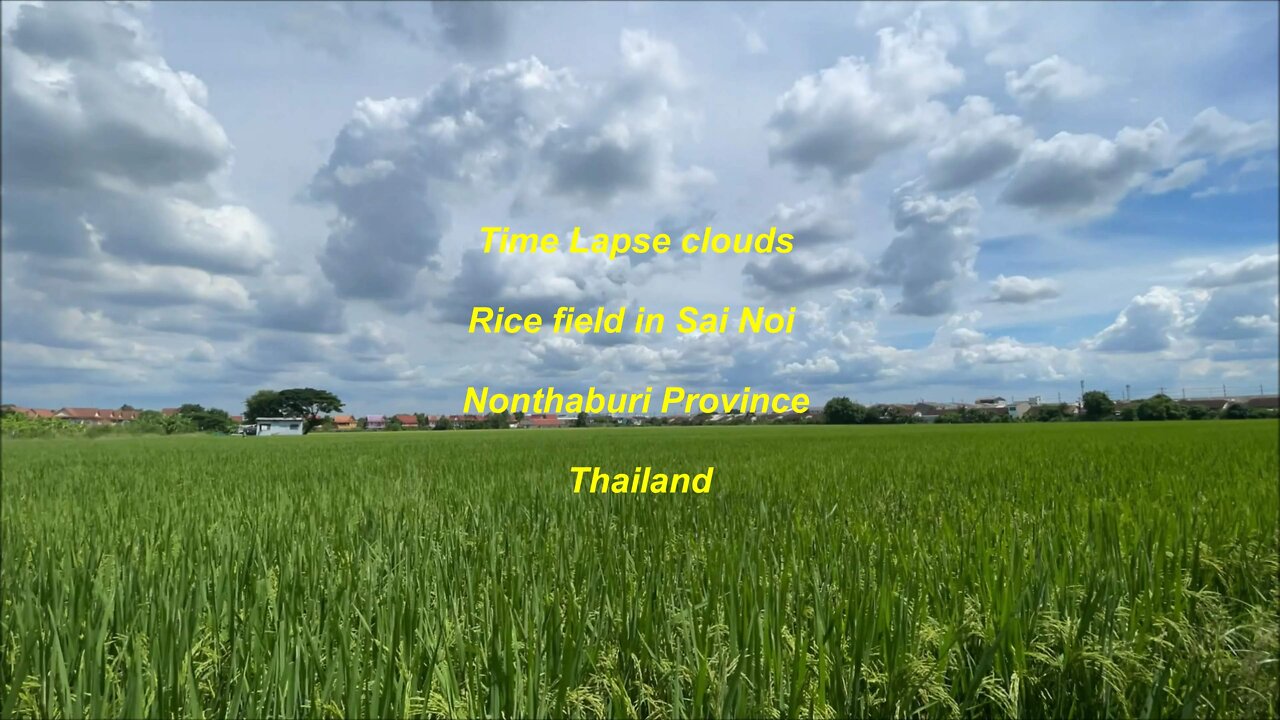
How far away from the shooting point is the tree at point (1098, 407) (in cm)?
6059

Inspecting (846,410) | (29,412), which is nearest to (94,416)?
(29,412)

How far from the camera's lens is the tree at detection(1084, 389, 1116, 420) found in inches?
2386

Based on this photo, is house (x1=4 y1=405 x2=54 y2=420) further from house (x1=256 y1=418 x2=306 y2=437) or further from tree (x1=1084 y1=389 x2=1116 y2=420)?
tree (x1=1084 y1=389 x2=1116 y2=420)

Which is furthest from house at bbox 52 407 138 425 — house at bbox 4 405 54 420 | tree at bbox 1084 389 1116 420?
tree at bbox 1084 389 1116 420

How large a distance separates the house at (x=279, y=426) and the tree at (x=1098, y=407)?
65.2 m

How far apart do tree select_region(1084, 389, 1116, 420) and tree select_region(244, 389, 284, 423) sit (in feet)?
216

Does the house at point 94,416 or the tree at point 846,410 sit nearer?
the house at point 94,416

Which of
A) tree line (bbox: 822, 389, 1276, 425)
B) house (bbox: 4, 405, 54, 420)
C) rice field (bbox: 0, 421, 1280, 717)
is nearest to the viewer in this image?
rice field (bbox: 0, 421, 1280, 717)

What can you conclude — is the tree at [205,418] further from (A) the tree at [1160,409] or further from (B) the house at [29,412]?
(A) the tree at [1160,409]

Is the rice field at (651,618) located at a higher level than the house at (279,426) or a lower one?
lower

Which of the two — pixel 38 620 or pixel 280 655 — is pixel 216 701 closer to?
pixel 280 655

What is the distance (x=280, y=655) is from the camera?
1783mm

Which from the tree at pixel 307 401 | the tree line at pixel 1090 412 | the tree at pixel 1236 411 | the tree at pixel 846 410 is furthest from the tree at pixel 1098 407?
the tree at pixel 307 401

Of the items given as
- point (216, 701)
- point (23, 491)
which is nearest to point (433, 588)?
point (216, 701)
